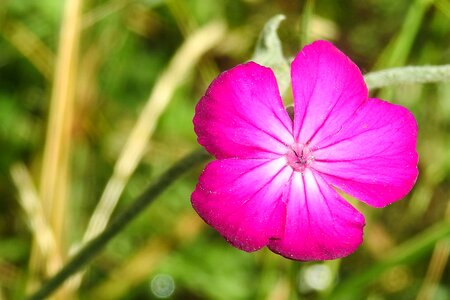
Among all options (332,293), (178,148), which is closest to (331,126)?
(332,293)

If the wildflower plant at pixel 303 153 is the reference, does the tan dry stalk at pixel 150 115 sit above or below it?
below

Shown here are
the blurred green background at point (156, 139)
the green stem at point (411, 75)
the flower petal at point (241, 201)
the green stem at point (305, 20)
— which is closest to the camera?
the flower petal at point (241, 201)

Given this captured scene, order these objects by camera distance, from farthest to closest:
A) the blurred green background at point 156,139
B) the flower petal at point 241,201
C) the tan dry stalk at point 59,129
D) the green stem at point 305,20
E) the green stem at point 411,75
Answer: the blurred green background at point 156,139
the tan dry stalk at point 59,129
the green stem at point 305,20
the green stem at point 411,75
the flower petal at point 241,201

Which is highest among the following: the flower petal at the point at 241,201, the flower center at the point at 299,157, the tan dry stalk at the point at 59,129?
the flower center at the point at 299,157

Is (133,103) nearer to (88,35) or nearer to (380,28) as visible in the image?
(88,35)

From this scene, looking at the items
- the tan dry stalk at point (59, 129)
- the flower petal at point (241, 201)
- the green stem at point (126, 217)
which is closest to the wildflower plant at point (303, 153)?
the flower petal at point (241, 201)

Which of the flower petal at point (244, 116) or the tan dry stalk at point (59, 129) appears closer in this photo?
the flower petal at point (244, 116)

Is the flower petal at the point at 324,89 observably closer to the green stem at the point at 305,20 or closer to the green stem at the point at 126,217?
the green stem at the point at 126,217
